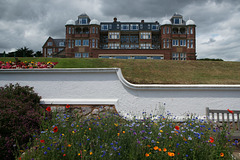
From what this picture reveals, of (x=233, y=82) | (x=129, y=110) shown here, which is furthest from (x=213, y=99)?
(x=129, y=110)

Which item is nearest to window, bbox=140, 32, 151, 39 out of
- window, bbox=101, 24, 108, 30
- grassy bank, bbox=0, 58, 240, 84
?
window, bbox=101, 24, 108, 30

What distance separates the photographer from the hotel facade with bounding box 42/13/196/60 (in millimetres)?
42250

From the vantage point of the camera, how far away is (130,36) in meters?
46.7

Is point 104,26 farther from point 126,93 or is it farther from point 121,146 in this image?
point 121,146

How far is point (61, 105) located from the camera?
598 centimetres

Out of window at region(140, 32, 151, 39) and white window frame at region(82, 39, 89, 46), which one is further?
window at region(140, 32, 151, 39)

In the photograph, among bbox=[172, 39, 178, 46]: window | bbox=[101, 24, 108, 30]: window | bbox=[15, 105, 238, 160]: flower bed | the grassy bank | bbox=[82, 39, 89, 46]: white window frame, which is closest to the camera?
bbox=[15, 105, 238, 160]: flower bed

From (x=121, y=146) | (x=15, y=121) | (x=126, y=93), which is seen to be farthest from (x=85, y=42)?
(x=121, y=146)

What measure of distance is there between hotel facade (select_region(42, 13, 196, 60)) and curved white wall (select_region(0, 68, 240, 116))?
33.8m

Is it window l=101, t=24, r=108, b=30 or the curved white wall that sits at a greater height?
window l=101, t=24, r=108, b=30

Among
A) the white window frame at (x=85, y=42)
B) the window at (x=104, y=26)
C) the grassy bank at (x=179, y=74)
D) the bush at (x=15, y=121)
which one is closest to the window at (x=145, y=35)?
the window at (x=104, y=26)

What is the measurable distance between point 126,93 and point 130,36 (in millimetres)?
42839

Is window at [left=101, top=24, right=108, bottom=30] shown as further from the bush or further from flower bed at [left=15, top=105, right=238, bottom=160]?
flower bed at [left=15, top=105, right=238, bottom=160]

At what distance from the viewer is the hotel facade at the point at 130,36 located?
42.2 m
